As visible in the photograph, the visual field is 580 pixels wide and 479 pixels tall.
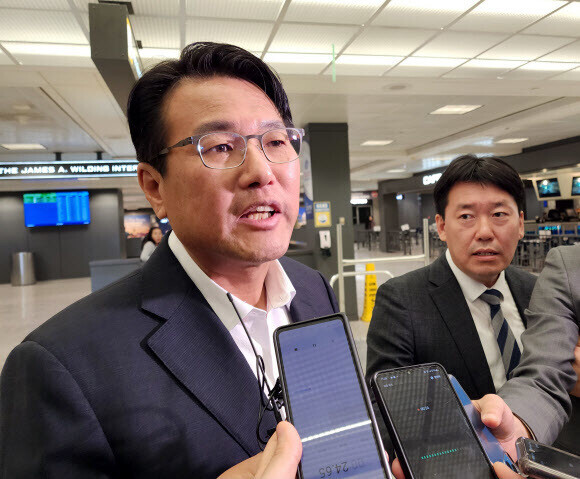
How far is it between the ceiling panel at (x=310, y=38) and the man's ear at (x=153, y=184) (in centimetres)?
301

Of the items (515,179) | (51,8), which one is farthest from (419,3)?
(51,8)

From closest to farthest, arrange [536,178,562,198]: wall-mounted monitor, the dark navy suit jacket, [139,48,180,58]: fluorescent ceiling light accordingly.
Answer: the dark navy suit jacket → [139,48,180,58]: fluorescent ceiling light → [536,178,562,198]: wall-mounted monitor

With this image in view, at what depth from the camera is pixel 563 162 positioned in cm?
954

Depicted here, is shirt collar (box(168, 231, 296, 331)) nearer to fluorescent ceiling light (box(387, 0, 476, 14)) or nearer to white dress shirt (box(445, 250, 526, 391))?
white dress shirt (box(445, 250, 526, 391))

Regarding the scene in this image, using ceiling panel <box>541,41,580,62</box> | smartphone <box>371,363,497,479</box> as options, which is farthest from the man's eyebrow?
ceiling panel <box>541,41,580,62</box>

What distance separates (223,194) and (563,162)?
11.0 metres

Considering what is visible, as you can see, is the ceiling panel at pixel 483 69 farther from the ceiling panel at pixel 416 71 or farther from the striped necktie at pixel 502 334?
the striped necktie at pixel 502 334

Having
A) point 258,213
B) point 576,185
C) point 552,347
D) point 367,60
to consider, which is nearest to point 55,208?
point 367,60

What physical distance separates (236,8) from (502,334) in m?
3.01

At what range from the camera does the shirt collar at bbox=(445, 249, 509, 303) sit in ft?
4.56

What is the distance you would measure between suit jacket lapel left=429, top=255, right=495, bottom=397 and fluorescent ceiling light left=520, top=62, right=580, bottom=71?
442 cm

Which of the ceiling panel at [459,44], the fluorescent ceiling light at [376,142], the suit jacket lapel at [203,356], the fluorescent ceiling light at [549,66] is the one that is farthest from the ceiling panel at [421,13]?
the fluorescent ceiling light at [376,142]

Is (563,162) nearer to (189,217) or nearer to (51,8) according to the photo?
(51,8)

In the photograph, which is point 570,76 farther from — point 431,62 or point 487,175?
point 487,175
